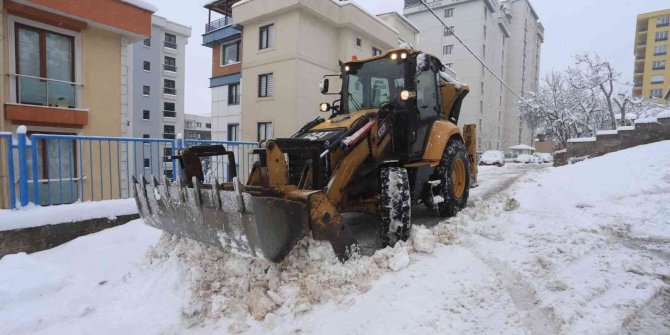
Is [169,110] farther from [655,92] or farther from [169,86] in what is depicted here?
[655,92]

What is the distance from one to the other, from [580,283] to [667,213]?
3.15 m

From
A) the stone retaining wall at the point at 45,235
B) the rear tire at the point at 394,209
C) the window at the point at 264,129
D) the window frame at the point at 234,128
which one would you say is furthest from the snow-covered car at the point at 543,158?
the stone retaining wall at the point at 45,235

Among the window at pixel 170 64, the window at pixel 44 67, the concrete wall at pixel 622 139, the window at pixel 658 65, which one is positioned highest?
the window at pixel 658 65

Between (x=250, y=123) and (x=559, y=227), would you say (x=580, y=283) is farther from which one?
(x=250, y=123)

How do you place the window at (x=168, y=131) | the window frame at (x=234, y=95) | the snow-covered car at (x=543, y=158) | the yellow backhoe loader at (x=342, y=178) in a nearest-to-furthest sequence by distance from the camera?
the yellow backhoe loader at (x=342, y=178) → the window frame at (x=234, y=95) → the snow-covered car at (x=543, y=158) → the window at (x=168, y=131)

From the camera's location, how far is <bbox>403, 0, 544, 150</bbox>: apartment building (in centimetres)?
4006

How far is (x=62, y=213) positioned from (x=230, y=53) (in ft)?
63.9

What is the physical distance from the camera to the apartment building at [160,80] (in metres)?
30.6

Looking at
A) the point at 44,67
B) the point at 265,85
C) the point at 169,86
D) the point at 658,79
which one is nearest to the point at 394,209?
the point at 44,67

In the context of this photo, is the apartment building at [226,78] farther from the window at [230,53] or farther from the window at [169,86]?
the window at [169,86]

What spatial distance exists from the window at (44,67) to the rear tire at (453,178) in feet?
32.6

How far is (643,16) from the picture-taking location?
57531 millimetres

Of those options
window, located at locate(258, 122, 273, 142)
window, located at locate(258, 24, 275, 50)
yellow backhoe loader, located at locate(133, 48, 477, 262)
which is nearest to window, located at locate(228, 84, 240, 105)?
window, located at locate(258, 122, 273, 142)

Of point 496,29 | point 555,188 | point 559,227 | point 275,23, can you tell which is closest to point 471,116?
point 496,29
